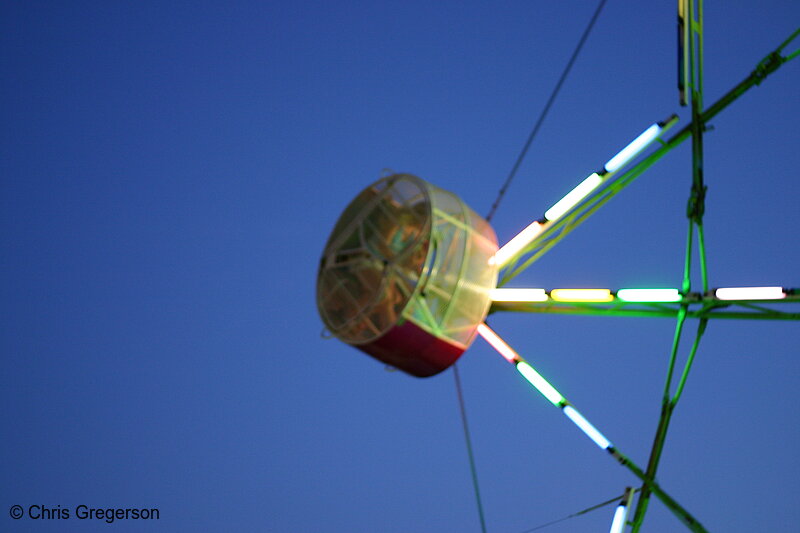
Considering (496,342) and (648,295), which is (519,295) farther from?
(648,295)

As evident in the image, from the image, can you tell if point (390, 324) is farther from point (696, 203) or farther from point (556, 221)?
point (696, 203)

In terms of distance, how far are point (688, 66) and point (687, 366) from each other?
165 inches

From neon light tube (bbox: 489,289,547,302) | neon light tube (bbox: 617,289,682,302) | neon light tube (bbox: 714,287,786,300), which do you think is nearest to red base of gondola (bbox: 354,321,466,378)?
neon light tube (bbox: 489,289,547,302)

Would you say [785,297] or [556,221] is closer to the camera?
[785,297]

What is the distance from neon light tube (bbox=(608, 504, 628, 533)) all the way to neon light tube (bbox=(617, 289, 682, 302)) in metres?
3.20

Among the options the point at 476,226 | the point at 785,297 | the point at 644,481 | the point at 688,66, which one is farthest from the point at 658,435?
the point at 688,66

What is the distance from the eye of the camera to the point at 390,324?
14.6 metres

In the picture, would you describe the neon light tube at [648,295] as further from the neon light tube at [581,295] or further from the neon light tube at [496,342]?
the neon light tube at [496,342]

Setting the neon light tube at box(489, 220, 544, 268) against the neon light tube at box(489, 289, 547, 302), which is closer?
the neon light tube at box(489, 289, 547, 302)

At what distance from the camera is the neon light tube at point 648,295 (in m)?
15.6

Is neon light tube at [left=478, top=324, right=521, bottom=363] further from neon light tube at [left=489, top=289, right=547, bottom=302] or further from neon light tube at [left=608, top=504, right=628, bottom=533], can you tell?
neon light tube at [left=608, top=504, right=628, bottom=533]

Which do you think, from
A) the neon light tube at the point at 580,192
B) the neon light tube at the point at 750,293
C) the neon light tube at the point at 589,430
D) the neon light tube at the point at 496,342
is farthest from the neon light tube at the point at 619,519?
the neon light tube at the point at 580,192

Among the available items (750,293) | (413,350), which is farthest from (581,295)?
(413,350)

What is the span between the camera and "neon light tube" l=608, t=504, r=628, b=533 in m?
16.5
